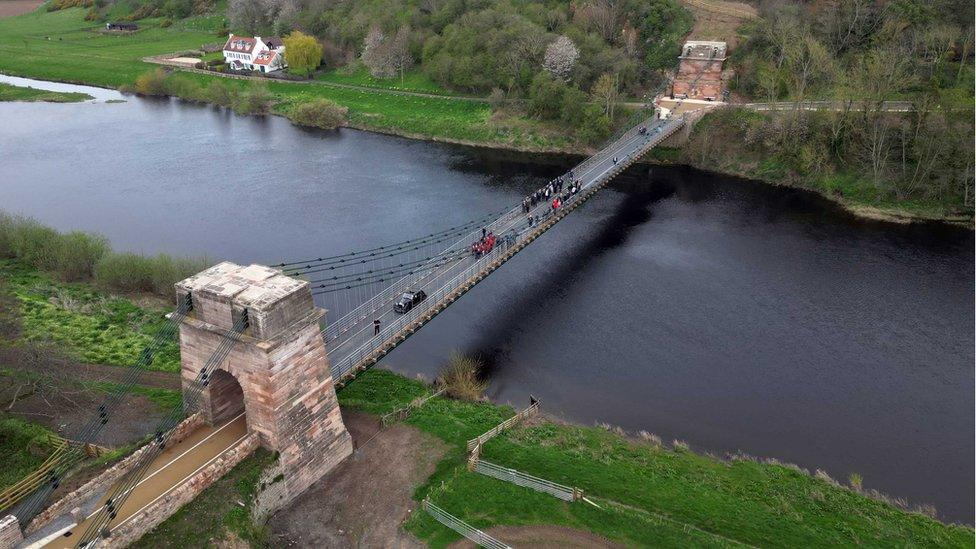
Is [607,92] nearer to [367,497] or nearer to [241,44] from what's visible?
[367,497]

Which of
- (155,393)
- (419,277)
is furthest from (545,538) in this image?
(419,277)

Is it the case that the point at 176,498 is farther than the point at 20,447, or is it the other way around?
the point at 20,447

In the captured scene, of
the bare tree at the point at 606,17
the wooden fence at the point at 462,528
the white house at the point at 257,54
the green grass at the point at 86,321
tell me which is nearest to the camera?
the wooden fence at the point at 462,528

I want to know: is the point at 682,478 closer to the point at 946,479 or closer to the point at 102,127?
the point at 946,479

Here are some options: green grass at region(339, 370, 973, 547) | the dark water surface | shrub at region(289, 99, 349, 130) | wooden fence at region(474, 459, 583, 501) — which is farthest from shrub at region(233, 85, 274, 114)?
wooden fence at region(474, 459, 583, 501)

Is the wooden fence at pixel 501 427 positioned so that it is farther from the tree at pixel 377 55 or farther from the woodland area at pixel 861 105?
the tree at pixel 377 55

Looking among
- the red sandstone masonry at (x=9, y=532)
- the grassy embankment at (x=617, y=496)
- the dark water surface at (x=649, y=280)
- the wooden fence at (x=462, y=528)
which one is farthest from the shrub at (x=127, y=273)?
the wooden fence at (x=462, y=528)
